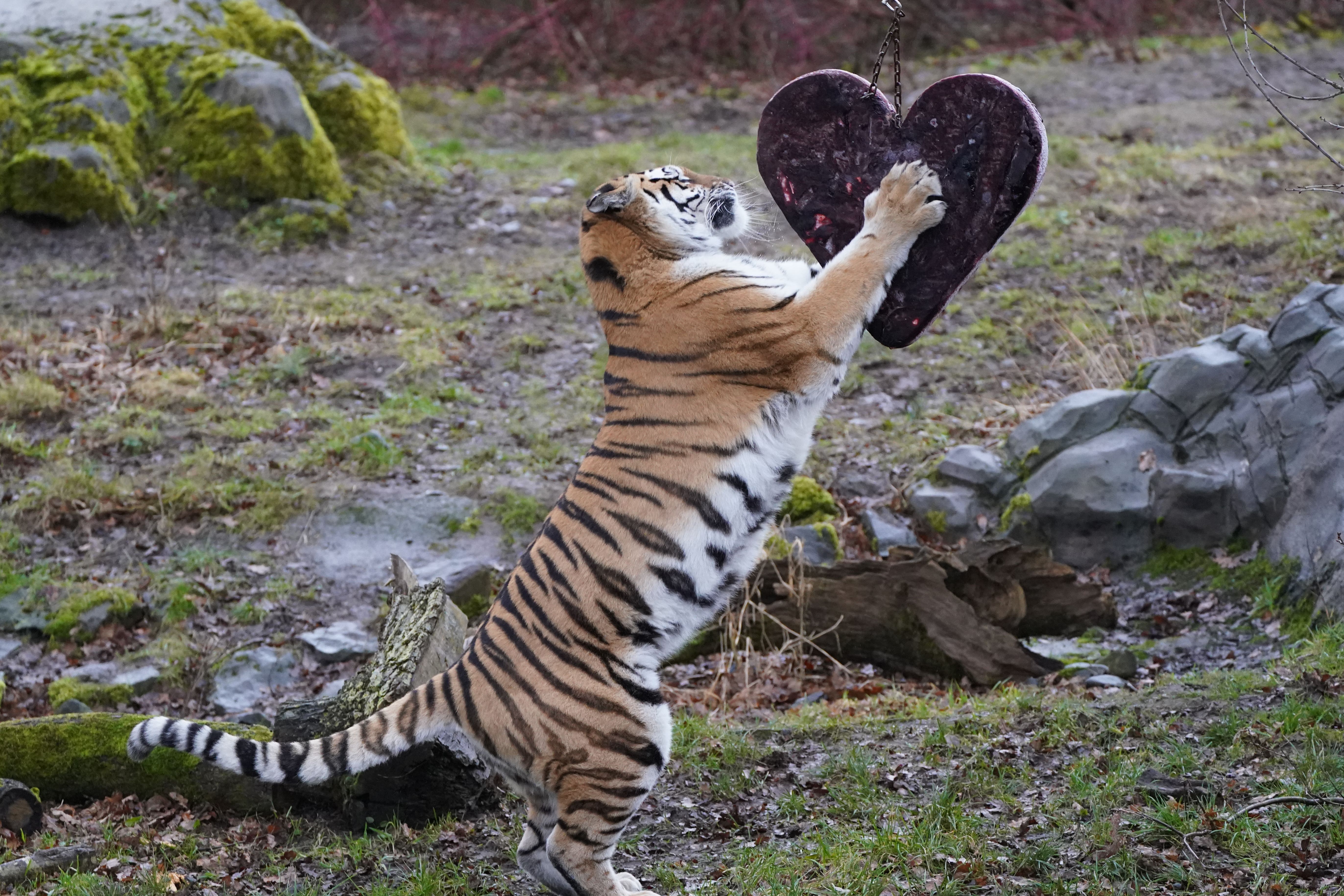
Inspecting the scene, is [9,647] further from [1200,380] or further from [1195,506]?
[1200,380]

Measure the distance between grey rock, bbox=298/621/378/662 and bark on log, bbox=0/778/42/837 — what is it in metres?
1.86

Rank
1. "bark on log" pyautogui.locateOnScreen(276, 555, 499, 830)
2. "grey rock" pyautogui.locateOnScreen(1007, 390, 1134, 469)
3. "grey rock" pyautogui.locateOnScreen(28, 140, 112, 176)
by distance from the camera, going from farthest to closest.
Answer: "grey rock" pyautogui.locateOnScreen(28, 140, 112, 176), "grey rock" pyautogui.locateOnScreen(1007, 390, 1134, 469), "bark on log" pyautogui.locateOnScreen(276, 555, 499, 830)

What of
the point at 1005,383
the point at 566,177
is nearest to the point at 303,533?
the point at 1005,383

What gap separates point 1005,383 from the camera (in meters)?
8.49

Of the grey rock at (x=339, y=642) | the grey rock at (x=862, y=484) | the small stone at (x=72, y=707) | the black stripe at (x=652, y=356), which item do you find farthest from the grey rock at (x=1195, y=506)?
the small stone at (x=72, y=707)

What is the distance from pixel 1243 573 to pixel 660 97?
11.8m

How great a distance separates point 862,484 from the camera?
7617mm

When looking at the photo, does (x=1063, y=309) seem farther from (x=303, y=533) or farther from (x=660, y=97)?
(x=660, y=97)

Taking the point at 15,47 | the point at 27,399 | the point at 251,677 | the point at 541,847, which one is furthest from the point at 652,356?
the point at 15,47

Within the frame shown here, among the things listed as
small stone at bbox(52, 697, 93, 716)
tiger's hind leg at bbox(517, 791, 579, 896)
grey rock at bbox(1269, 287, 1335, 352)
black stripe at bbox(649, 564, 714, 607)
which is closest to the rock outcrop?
small stone at bbox(52, 697, 93, 716)

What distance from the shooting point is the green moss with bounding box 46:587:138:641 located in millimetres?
6520

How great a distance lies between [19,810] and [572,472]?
3899mm

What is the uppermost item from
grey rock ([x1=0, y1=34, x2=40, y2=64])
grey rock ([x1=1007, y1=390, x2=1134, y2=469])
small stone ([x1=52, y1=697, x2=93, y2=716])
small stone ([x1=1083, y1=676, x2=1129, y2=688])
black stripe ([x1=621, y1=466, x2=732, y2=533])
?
grey rock ([x1=0, y1=34, x2=40, y2=64])

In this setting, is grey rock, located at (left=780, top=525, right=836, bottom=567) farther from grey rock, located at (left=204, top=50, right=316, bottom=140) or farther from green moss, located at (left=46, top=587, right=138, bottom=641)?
grey rock, located at (left=204, top=50, right=316, bottom=140)
